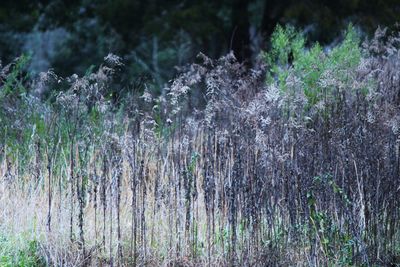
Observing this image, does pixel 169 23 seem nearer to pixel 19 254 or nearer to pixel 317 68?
pixel 317 68

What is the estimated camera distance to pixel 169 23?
512 inches

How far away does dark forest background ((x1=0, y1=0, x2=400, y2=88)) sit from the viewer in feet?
41.8

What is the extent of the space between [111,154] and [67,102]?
21.4 inches

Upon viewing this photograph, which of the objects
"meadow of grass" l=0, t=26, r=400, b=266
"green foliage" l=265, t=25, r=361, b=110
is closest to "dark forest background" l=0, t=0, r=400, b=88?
"green foliage" l=265, t=25, r=361, b=110

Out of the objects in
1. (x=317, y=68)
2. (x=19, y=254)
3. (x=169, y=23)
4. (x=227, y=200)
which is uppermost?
(x=169, y=23)

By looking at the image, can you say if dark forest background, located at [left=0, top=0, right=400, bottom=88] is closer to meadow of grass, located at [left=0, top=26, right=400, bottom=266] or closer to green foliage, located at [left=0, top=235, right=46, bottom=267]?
meadow of grass, located at [left=0, top=26, right=400, bottom=266]

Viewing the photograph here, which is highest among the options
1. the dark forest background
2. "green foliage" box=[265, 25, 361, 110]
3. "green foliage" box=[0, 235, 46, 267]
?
the dark forest background

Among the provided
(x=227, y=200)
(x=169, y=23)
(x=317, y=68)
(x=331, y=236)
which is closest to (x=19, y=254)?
(x=227, y=200)

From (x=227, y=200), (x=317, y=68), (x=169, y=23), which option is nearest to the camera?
(x=227, y=200)

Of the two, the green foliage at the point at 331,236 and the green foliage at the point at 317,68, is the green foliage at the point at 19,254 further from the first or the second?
the green foliage at the point at 317,68

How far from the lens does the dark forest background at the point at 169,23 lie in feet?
41.8

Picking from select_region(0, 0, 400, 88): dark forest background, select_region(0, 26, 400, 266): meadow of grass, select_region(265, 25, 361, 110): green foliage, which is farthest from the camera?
select_region(0, 0, 400, 88): dark forest background

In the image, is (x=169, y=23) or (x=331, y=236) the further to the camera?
(x=169, y=23)

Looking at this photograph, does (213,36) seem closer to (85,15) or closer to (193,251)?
(85,15)
